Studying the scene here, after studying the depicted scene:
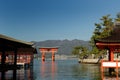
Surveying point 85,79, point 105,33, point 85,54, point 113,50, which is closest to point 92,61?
point 85,54

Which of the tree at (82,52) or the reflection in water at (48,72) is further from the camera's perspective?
the tree at (82,52)

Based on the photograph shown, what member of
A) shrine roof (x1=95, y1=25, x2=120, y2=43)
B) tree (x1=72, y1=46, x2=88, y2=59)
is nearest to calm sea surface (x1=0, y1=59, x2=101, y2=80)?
shrine roof (x1=95, y1=25, x2=120, y2=43)

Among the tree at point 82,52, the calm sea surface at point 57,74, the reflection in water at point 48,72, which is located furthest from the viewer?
the tree at point 82,52

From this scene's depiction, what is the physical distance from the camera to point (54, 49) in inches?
5600

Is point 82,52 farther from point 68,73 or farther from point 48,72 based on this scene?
point 68,73

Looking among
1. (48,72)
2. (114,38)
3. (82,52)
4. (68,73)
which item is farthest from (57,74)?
(82,52)

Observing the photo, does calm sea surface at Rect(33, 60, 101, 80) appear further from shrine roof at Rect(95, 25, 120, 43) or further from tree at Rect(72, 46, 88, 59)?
tree at Rect(72, 46, 88, 59)

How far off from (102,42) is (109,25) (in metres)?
41.7

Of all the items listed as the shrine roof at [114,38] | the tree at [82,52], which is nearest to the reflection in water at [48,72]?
the shrine roof at [114,38]

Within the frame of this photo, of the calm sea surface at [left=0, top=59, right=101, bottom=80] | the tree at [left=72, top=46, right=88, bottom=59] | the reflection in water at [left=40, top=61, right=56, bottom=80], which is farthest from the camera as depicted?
the tree at [left=72, top=46, right=88, bottom=59]

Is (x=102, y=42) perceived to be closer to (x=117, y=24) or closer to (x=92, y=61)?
(x=117, y=24)

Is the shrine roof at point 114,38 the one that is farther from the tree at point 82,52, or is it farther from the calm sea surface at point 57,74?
the tree at point 82,52

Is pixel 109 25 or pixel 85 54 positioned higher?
pixel 109 25

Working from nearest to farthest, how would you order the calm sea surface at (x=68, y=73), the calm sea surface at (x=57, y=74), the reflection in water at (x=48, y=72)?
the calm sea surface at (x=57, y=74) < the calm sea surface at (x=68, y=73) < the reflection in water at (x=48, y=72)
